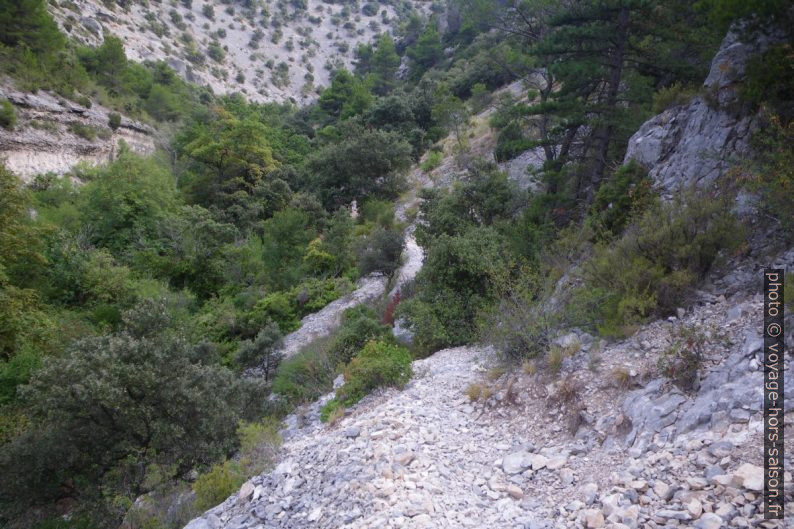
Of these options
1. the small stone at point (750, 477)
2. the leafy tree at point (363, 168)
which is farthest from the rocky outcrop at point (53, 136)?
the small stone at point (750, 477)

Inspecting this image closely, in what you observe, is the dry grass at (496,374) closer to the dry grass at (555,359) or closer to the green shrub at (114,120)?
the dry grass at (555,359)

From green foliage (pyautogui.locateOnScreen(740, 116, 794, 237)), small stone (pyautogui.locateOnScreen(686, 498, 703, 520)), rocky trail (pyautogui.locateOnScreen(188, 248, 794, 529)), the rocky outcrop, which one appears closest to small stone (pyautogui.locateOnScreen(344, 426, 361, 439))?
rocky trail (pyautogui.locateOnScreen(188, 248, 794, 529))

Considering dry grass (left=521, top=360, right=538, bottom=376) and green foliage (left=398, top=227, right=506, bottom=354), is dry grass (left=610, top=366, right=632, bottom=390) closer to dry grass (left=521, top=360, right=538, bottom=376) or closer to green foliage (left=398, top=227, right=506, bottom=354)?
dry grass (left=521, top=360, right=538, bottom=376)

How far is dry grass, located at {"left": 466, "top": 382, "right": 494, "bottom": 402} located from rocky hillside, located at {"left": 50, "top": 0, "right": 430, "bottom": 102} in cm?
4680

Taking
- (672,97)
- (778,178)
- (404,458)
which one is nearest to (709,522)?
(404,458)

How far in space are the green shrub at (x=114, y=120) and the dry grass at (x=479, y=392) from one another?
106 feet

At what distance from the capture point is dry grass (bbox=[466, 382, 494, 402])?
7336 millimetres

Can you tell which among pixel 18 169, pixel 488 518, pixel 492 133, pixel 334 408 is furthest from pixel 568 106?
pixel 18 169

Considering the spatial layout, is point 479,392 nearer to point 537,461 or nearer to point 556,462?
point 537,461

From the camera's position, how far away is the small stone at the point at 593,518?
4.26 m

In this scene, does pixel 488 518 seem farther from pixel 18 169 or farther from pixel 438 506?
pixel 18 169

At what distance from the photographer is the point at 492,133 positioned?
90.3 feet

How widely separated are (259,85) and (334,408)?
6337 cm

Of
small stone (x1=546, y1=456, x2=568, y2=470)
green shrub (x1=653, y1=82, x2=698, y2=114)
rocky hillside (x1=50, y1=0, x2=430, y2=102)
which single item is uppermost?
rocky hillside (x1=50, y1=0, x2=430, y2=102)
